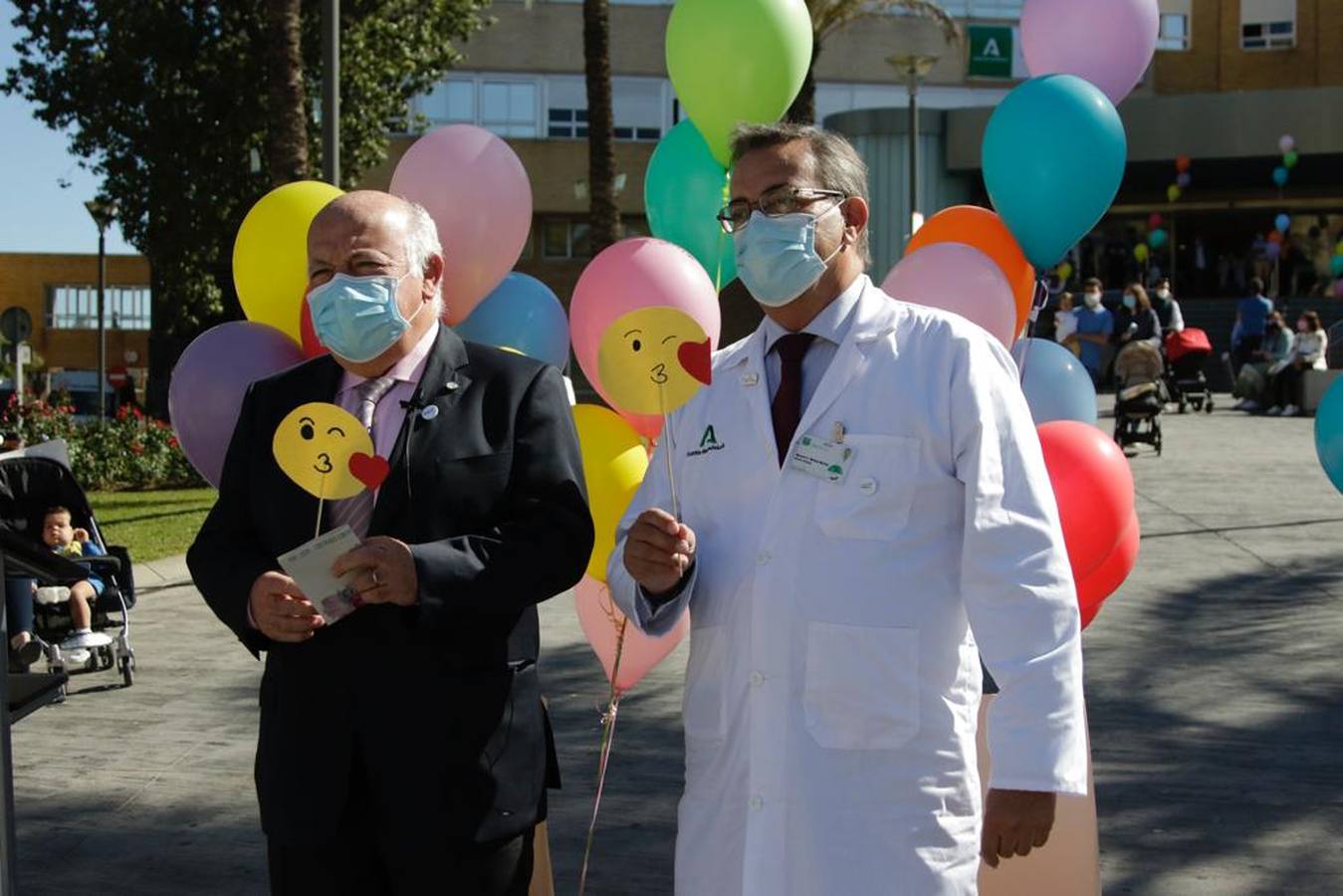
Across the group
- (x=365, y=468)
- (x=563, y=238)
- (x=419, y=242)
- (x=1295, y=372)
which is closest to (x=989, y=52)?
(x=563, y=238)

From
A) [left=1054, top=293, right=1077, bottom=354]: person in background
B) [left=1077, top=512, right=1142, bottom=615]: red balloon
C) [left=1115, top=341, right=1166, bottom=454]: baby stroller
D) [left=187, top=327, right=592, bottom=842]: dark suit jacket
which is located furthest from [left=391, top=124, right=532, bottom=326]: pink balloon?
[left=1054, top=293, right=1077, bottom=354]: person in background

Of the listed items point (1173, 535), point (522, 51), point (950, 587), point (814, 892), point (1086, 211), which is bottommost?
point (1173, 535)

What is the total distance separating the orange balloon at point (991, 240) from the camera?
4629 mm

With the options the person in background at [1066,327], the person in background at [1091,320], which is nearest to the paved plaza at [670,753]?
the person in background at [1066,327]

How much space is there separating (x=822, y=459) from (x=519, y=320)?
6.55 feet

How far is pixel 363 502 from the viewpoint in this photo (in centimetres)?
321

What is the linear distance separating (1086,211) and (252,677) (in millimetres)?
5244

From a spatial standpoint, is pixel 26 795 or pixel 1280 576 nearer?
pixel 26 795

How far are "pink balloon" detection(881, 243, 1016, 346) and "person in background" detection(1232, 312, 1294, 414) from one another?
67.2 ft

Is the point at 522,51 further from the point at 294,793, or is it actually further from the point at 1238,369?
the point at 294,793

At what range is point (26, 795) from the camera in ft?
20.4

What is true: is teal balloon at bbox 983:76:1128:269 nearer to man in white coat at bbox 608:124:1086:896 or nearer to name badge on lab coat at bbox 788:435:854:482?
man in white coat at bbox 608:124:1086:896

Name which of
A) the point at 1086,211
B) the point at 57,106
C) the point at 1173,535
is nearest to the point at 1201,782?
the point at 1086,211

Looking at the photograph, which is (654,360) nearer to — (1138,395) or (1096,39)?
(1096,39)
